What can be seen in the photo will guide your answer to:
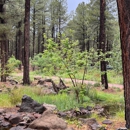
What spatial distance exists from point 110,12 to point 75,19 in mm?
7896

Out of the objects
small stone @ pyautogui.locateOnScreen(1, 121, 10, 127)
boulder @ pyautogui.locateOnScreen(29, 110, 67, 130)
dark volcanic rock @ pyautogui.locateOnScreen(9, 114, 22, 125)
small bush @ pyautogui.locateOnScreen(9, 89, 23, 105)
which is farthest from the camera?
small bush @ pyautogui.locateOnScreen(9, 89, 23, 105)

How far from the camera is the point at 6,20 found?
1666 cm

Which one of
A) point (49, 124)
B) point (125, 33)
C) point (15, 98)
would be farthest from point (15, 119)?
point (125, 33)

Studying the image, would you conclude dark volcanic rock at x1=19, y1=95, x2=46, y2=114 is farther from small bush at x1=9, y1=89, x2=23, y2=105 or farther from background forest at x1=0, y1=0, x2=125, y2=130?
small bush at x1=9, y1=89, x2=23, y2=105

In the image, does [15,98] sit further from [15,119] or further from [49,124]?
[49,124]

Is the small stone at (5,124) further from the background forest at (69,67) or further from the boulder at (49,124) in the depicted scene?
the background forest at (69,67)

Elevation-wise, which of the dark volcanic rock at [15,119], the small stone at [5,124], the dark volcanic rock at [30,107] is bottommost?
the small stone at [5,124]

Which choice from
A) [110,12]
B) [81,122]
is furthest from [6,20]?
[110,12]

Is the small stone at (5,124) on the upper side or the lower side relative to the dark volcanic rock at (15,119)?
lower

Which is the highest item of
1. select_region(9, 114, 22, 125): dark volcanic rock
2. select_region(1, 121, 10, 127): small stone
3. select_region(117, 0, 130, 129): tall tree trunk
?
select_region(117, 0, 130, 129): tall tree trunk

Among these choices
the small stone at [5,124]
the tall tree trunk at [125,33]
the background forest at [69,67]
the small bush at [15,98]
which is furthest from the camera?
the background forest at [69,67]

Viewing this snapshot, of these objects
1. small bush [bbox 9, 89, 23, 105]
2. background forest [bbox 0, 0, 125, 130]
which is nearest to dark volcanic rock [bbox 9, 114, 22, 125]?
background forest [bbox 0, 0, 125, 130]

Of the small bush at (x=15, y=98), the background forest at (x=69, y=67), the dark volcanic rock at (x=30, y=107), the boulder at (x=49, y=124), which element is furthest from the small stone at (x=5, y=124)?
the small bush at (x=15, y=98)

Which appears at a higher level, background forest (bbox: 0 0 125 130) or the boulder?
background forest (bbox: 0 0 125 130)
